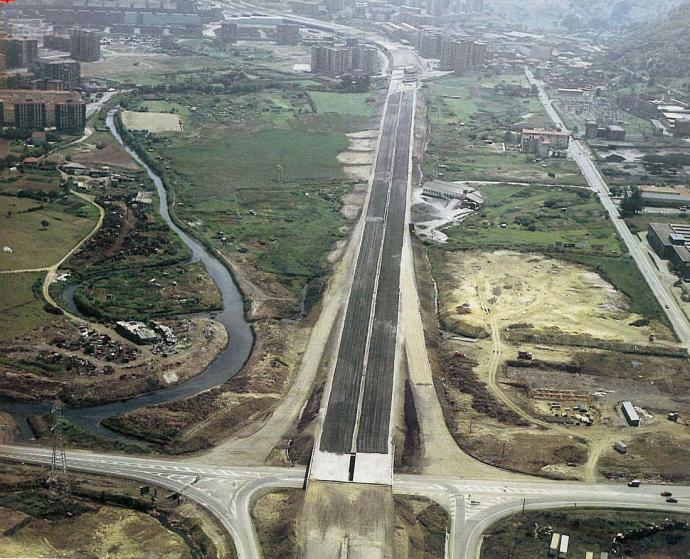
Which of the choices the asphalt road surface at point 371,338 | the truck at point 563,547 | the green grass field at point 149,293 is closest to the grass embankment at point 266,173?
the asphalt road surface at point 371,338

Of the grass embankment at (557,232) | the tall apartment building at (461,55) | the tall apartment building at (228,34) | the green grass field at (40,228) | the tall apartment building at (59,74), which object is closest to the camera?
the green grass field at (40,228)

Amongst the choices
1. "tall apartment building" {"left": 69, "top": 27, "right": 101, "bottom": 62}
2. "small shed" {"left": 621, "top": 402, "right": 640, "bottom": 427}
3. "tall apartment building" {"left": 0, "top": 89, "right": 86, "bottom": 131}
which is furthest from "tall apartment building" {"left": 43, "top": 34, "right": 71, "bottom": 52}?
"small shed" {"left": 621, "top": 402, "right": 640, "bottom": 427}

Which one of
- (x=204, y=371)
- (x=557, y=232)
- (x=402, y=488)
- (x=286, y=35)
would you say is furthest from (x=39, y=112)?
(x=286, y=35)

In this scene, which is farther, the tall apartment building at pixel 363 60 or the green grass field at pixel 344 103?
the tall apartment building at pixel 363 60

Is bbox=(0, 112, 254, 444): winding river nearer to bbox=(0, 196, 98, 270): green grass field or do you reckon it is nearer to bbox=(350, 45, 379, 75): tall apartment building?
bbox=(0, 196, 98, 270): green grass field

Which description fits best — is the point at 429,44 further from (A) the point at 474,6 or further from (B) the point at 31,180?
(B) the point at 31,180

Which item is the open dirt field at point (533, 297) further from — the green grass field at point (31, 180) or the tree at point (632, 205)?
the green grass field at point (31, 180)

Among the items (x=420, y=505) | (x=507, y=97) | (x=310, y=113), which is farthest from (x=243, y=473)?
(x=507, y=97)
